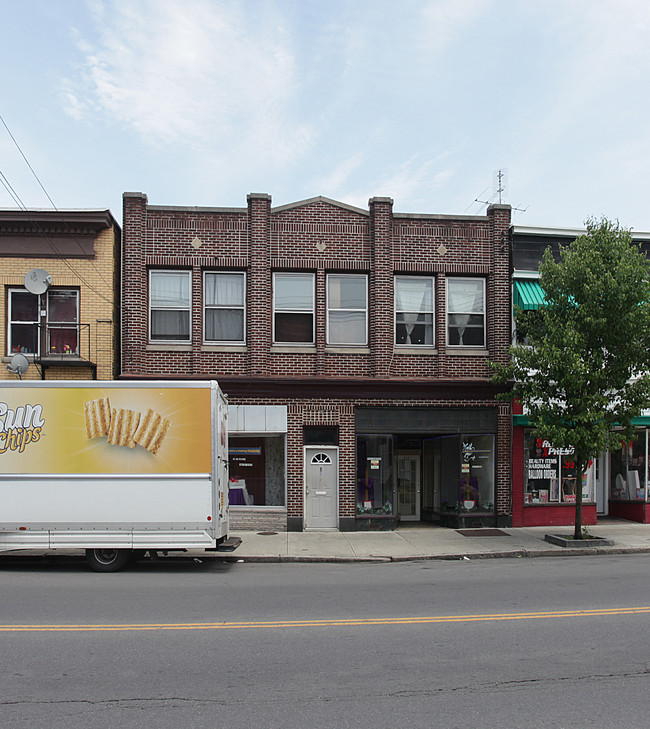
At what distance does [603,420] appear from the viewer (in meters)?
14.2

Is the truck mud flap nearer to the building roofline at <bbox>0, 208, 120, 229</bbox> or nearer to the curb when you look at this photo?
the curb

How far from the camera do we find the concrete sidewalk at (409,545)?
1321 centimetres

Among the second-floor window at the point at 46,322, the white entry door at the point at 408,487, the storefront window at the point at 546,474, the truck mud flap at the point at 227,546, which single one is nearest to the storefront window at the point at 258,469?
the white entry door at the point at 408,487

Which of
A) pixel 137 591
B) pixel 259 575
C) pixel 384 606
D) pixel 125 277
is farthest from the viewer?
pixel 125 277

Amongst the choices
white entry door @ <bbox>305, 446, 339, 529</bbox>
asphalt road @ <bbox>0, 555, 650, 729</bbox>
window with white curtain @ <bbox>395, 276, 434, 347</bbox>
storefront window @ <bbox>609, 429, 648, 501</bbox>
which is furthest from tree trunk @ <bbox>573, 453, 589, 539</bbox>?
white entry door @ <bbox>305, 446, 339, 529</bbox>

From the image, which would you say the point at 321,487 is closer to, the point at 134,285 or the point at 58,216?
the point at 134,285

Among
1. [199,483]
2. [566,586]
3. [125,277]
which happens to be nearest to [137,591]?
[199,483]

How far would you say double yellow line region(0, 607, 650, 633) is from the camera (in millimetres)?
7570

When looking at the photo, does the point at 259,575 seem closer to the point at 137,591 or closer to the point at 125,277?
the point at 137,591

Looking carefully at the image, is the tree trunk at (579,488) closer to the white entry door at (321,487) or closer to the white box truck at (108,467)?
the white entry door at (321,487)

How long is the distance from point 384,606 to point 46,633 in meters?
4.10

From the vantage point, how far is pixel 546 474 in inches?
691

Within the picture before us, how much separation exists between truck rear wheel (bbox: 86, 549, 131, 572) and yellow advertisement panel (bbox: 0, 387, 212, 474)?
143cm

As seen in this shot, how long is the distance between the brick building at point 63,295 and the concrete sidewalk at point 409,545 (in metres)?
4.86
